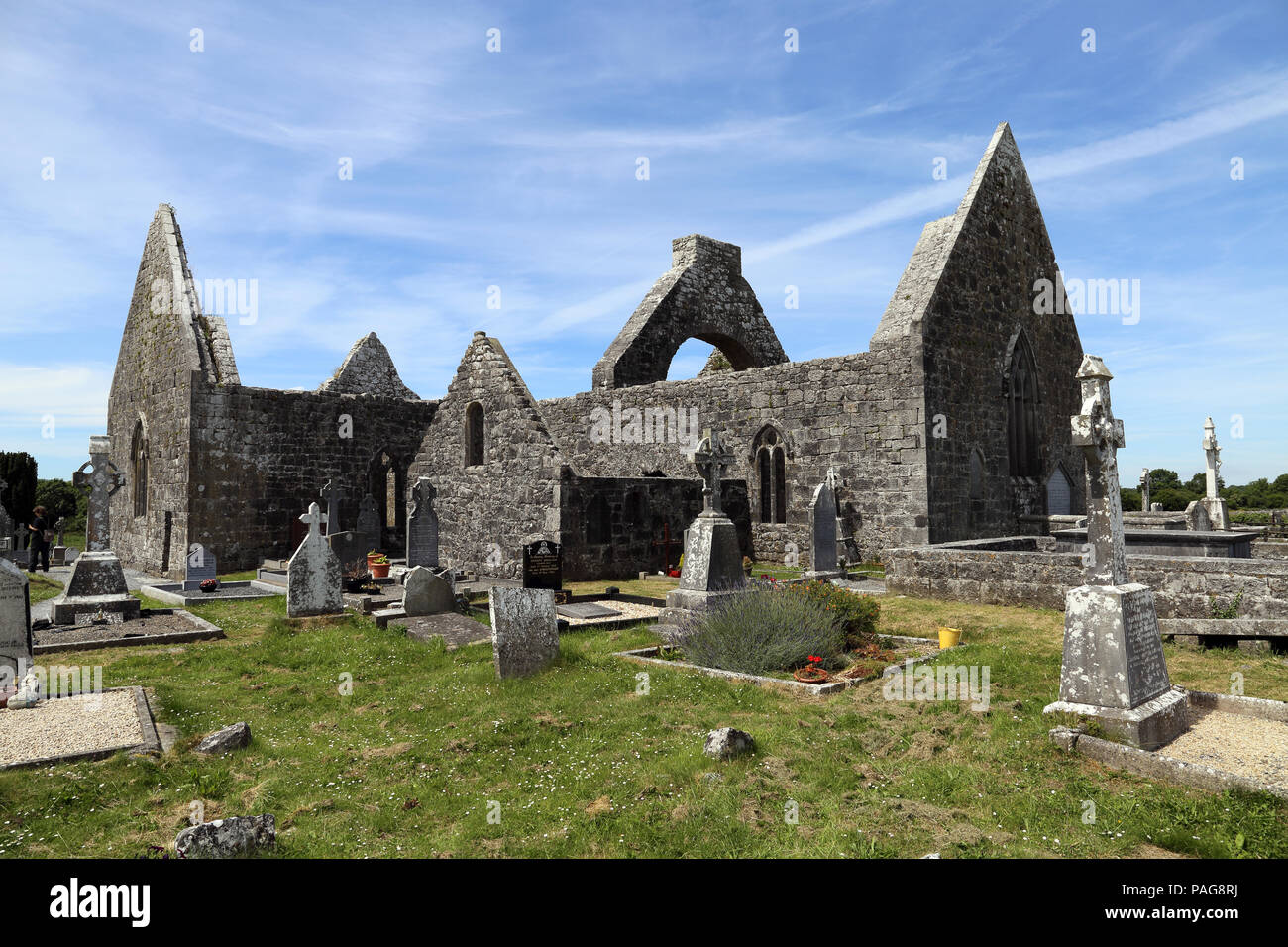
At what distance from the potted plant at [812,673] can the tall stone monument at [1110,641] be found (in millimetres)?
2088

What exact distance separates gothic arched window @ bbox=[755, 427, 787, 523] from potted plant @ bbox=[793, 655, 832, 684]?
32.5 ft

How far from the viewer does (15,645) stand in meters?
6.78

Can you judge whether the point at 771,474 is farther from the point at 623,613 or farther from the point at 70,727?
the point at 70,727

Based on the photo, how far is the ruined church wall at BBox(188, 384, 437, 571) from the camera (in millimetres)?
17609

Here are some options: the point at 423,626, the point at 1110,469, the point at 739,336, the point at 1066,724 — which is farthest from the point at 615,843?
the point at 739,336

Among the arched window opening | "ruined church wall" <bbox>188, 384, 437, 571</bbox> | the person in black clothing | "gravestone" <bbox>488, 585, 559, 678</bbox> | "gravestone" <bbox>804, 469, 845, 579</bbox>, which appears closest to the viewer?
"gravestone" <bbox>488, 585, 559, 678</bbox>

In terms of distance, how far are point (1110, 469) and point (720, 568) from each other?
4.59 metres

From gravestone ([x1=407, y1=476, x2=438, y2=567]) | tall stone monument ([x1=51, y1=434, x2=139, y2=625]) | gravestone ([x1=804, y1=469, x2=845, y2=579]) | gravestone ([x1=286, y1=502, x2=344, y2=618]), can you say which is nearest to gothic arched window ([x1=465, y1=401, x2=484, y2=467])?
gravestone ([x1=407, y1=476, x2=438, y2=567])

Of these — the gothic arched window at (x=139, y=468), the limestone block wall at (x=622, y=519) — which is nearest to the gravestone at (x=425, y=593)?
the limestone block wall at (x=622, y=519)

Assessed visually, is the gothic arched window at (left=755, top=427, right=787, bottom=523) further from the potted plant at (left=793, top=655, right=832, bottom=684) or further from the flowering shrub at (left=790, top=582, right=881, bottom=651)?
the potted plant at (left=793, top=655, right=832, bottom=684)

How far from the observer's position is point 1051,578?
10.1 m

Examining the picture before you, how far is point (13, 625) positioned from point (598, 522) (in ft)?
33.0

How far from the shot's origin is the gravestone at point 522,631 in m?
7.50

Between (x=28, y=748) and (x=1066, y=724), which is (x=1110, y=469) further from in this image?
(x=28, y=748)
